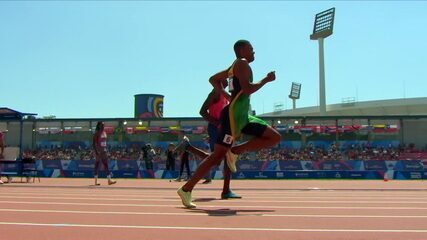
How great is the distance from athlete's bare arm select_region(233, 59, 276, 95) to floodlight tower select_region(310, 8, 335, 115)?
7998 cm

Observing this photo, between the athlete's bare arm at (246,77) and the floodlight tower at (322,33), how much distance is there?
79982mm

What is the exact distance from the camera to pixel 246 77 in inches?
270

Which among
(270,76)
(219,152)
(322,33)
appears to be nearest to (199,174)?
(219,152)

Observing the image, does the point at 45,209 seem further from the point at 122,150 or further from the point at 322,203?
the point at 122,150

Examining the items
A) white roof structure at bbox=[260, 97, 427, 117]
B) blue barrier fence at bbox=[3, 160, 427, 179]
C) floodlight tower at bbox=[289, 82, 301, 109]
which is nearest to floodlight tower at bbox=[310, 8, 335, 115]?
white roof structure at bbox=[260, 97, 427, 117]

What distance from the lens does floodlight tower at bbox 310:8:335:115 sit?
86544mm

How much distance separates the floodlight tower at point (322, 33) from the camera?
8654 cm

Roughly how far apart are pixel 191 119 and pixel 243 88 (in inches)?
2042

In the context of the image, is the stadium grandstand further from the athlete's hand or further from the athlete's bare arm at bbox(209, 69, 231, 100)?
the athlete's hand

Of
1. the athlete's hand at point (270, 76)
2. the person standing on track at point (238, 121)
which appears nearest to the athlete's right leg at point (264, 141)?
the person standing on track at point (238, 121)

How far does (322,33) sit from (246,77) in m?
84.8

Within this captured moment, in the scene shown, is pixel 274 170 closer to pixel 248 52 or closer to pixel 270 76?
pixel 248 52

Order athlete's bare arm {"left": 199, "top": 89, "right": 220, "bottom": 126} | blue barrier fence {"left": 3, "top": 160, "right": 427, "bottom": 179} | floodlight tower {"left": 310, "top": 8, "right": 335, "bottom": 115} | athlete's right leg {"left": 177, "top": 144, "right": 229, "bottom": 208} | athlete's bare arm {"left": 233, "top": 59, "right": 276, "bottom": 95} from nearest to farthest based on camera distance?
athlete's right leg {"left": 177, "top": 144, "right": 229, "bottom": 208}, athlete's bare arm {"left": 233, "top": 59, "right": 276, "bottom": 95}, athlete's bare arm {"left": 199, "top": 89, "right": 220, "bottom": 126}, blue barrier fence {"left": 3, "top": 160, "right": 427, "bottom": 179}, floodlight tower {"left": 310, "top": 8, "right": 335, "bottom": 115}

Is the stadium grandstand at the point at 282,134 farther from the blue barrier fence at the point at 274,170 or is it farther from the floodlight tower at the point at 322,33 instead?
the floodlight tower at the point at 322,33
